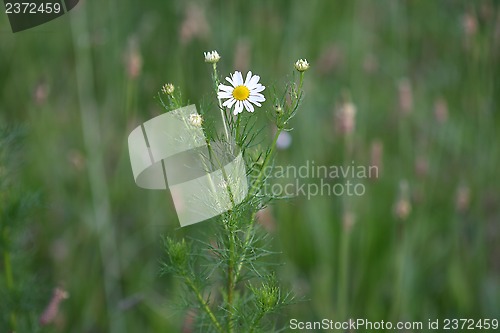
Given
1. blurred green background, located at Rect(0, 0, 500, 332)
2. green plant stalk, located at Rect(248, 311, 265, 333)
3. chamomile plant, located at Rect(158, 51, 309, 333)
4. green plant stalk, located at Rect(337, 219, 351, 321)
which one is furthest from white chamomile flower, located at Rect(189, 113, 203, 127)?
green plant stalk, located at Rect(337, 219, 351, 321)

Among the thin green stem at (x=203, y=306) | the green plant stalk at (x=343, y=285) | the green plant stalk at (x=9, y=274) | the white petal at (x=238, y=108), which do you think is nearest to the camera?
the white petal at (x=238, y=108)

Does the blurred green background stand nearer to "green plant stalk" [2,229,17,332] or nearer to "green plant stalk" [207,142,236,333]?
"green plant stalk" [2,229,17,332]

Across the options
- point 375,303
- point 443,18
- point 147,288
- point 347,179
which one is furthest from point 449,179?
point 147,288

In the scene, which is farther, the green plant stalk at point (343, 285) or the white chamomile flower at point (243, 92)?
the green plant stalk at point (343, 285)

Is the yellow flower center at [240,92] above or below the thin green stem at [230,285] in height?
above

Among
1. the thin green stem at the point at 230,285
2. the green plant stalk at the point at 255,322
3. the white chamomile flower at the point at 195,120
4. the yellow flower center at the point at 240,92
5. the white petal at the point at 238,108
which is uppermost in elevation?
the yellow flower center at the point at 240,92

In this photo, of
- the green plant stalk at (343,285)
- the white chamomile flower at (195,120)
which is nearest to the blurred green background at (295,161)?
the green plant stalk at (343,285)

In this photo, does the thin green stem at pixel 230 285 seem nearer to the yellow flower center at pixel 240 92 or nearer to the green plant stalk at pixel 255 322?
the green plant stalk at pixel 255 322

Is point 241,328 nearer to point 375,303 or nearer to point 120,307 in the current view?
point 120,307

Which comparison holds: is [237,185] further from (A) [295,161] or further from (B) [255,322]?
(A) [295,161]
